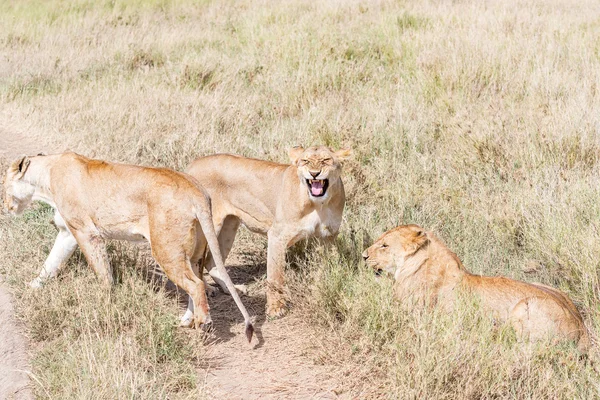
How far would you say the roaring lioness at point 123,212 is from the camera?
5.25 meters

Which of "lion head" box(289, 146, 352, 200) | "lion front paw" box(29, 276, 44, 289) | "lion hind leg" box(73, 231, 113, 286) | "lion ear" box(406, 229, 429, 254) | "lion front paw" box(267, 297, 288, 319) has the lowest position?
"lion front paw" box(267, 297, 288, 319)

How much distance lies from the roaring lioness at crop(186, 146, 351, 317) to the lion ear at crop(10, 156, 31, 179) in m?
1.15

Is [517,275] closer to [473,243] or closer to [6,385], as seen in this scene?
[473,243]

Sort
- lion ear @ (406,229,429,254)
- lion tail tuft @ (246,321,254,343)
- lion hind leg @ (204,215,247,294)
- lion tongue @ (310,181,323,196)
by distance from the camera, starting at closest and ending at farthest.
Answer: lion tail tuft @ (246,321,254,343) → lion ear @ (406,229,429,254) → lion tongue @ (310,181,323,196) → lion hind leg @ (204,215,247,294)

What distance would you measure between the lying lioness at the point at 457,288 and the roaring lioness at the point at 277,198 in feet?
1.56

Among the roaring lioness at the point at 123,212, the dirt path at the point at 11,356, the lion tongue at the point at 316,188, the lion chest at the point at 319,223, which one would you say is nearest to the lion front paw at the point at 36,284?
the roaring lioness at the point at 123,212

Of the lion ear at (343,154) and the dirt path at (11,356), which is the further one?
the lion ear at (343,154)

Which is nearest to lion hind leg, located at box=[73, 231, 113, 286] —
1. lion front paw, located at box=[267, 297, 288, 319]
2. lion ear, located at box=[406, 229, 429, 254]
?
lion front paw, located at box=[267, 297, 288, 319]

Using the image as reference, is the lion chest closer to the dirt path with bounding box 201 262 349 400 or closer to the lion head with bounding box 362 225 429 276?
the lion head with bounding box 362 225 429 276

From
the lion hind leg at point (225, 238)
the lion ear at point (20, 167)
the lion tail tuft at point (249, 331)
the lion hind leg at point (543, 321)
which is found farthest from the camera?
the lion hind leg at point (225, 238)

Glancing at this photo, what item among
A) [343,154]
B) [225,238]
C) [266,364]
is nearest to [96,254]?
[225,238]

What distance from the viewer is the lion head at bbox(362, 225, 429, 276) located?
522 centimetres

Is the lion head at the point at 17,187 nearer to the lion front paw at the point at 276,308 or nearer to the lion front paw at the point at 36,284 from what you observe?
the lion front paw at the point at 36,284

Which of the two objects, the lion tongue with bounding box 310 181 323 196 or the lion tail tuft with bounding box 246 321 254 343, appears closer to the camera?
the lion tail tuft with bounding box 246 321 254 343
